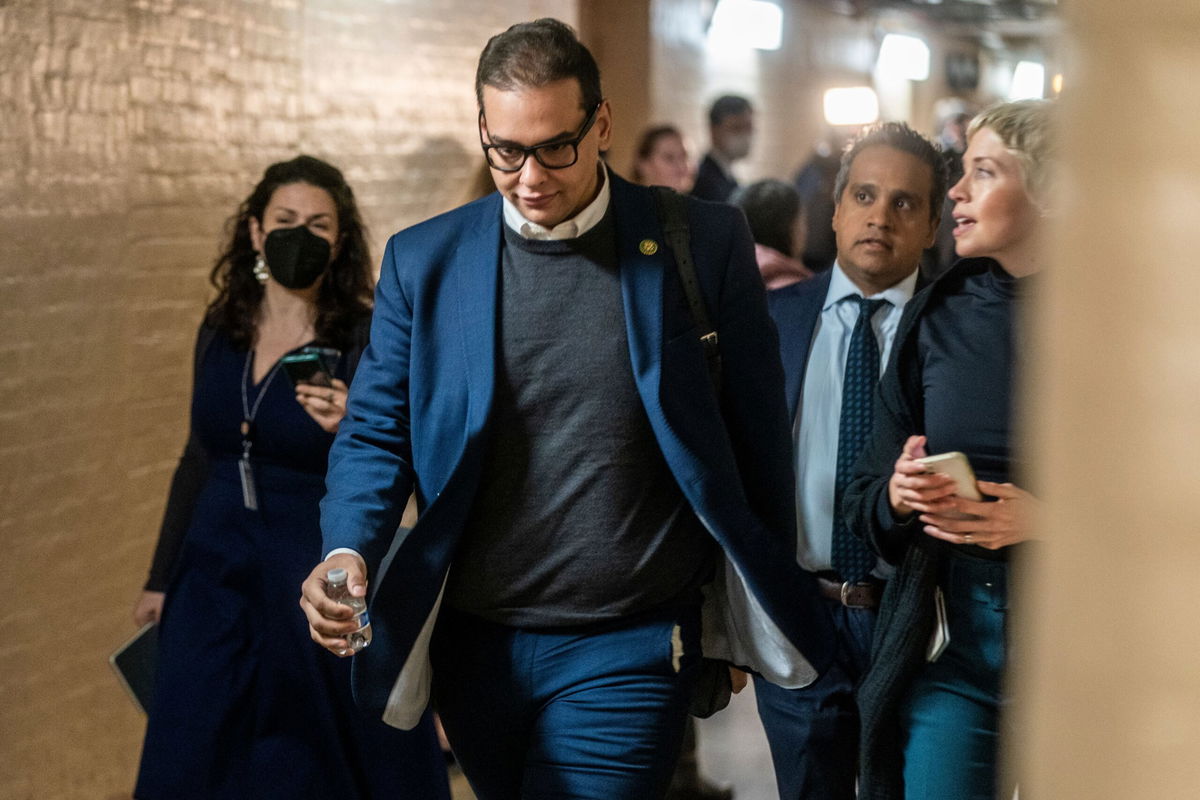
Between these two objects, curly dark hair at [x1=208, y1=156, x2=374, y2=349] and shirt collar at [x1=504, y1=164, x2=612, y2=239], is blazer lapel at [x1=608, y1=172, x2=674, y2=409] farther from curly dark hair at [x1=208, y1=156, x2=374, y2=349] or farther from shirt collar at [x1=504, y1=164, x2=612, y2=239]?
curly dark hair at [x1=208, y1=156, x2=374, y2=349]

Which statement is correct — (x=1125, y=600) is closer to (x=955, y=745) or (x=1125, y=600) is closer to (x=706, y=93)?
(x=955, y=745)

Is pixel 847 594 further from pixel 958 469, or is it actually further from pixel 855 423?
pixel 958 469

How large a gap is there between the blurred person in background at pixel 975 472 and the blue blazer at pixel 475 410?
0.19 m

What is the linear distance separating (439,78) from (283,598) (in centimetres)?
315

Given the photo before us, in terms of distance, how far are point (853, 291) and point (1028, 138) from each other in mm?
664

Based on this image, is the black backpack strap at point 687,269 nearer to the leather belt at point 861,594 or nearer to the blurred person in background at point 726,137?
the leather belt at point 861,594

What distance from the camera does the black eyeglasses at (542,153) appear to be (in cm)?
251

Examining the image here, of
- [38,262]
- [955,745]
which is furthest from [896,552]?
[38,262]

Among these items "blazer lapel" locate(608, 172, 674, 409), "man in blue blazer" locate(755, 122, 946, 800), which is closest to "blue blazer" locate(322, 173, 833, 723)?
"blazer lapel" locate(608, 172, 674, 409)

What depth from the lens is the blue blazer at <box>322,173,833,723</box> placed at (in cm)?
256

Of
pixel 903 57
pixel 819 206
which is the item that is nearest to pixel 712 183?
pixel 819 206

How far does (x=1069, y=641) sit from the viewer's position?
1081 millimetres

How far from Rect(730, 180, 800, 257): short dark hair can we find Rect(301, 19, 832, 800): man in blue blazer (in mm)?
2194

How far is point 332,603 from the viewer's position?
7.76 feet
